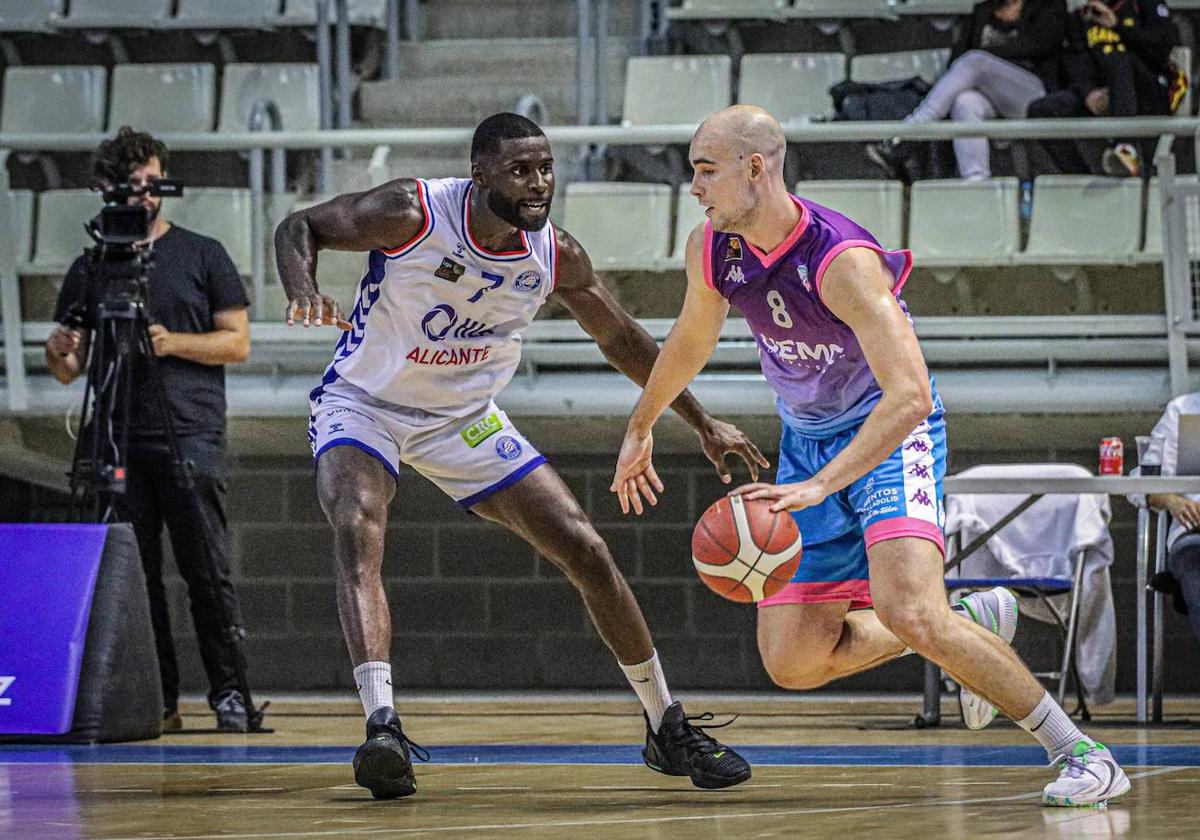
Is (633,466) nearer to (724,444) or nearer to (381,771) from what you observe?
(724,444)

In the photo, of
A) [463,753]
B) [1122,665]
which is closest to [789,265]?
[463,753]

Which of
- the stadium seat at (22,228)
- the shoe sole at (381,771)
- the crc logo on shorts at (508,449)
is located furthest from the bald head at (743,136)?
the stadium seat at (22,228)

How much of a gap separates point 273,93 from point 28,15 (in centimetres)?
178

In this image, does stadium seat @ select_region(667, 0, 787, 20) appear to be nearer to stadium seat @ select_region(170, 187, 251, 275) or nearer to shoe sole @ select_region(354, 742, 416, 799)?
stadium seat @ select_region(170, 187, 251, 275)

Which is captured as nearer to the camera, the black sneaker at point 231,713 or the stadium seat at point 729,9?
the black sneaker at point 231,713

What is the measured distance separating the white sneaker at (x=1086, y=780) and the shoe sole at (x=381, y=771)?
1.44 m

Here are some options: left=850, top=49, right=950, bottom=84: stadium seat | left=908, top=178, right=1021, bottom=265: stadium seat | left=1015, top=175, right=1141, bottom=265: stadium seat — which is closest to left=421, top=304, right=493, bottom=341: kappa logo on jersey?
left=908, top=178, right=1021, bottom=265: stadium seat

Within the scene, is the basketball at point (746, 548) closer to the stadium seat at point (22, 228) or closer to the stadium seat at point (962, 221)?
the stadium seat at point (962, 221)

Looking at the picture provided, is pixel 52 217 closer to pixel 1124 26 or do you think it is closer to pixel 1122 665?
pixel 1124 26

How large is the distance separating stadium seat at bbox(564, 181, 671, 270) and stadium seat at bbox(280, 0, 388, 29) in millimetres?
2896

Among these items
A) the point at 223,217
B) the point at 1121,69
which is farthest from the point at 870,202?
the point at 223,217

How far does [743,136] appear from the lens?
418 centimetres

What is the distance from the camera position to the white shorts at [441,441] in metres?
4.82

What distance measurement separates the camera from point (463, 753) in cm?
583
